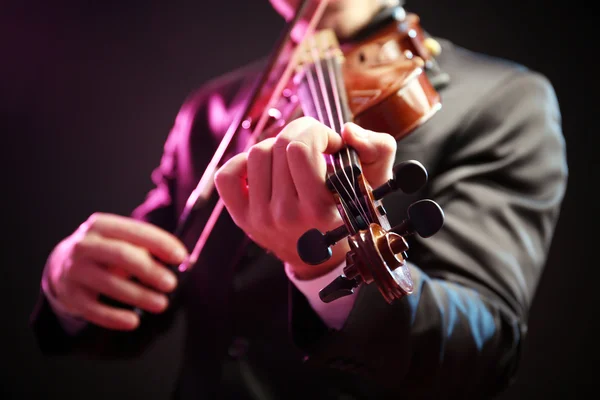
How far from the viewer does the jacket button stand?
68 centimetres

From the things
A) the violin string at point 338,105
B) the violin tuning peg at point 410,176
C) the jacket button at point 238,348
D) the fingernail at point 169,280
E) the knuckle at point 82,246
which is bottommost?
the jacket button at point 238,348

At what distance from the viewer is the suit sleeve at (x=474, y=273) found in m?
0.46

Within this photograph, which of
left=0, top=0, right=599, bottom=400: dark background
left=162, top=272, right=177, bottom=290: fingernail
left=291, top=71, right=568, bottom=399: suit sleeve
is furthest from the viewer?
left=0, top=0, right=599, bottom=400: dark background

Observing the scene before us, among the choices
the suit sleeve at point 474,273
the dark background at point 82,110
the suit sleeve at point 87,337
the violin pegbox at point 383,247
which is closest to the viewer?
the violin pegbox at point 383,247

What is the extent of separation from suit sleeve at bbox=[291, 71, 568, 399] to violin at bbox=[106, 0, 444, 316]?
4.7 inches

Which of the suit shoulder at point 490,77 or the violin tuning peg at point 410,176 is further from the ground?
the violin tuning peg at point 410,176

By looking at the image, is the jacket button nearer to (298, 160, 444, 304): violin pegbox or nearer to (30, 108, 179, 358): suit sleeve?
(30, 108, 179, 358): suit sleeve

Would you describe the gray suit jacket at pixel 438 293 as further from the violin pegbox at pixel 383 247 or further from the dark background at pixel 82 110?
the dark background at pixel 82 110

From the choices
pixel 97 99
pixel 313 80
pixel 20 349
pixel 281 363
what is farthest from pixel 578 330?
pixel 20 349

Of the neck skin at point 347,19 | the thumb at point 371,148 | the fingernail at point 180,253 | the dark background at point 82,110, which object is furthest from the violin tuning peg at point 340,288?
the dark background at point 82,110

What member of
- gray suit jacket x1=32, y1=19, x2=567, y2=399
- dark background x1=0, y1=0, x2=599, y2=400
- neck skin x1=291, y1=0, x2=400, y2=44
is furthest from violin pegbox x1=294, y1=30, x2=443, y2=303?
dark background x1=0, y1=0, x2=599, y2=400

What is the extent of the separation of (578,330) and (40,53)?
4.69ft

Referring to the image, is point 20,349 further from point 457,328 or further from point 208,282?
point 457,328

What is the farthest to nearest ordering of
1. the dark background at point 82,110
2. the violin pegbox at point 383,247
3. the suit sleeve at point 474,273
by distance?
the dark background at point 82,110, the suit sleeve at point 474,273, the violin pegbox at point 383,247
